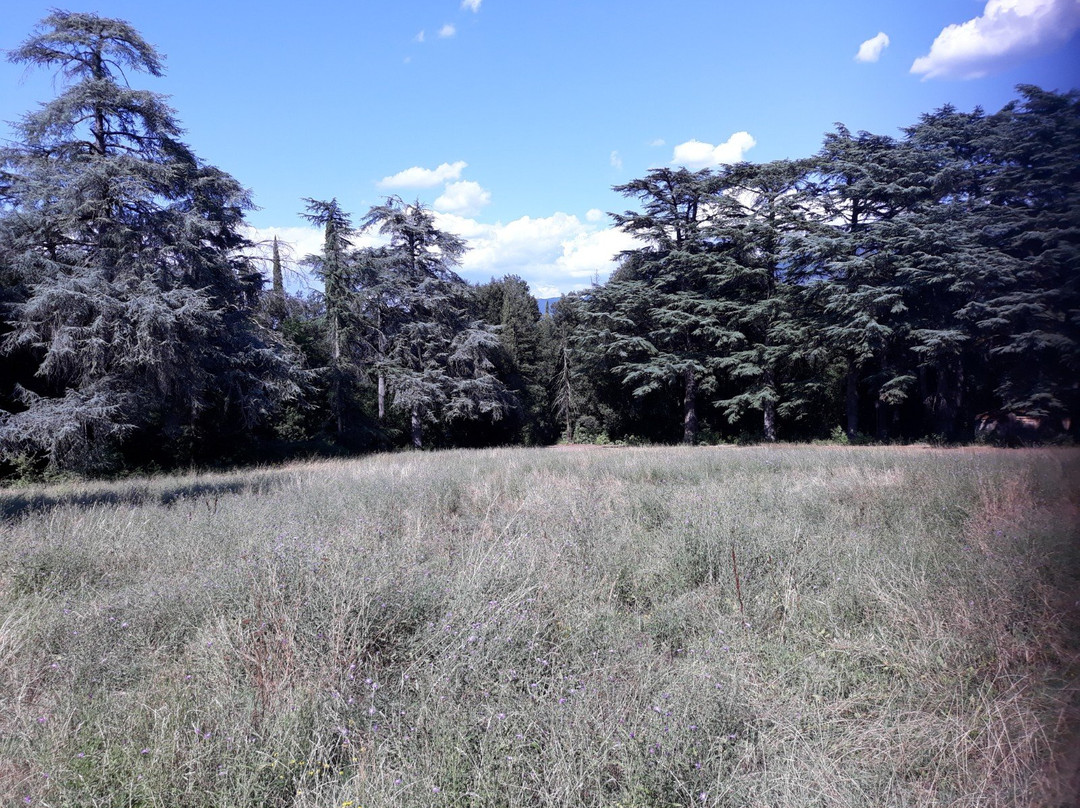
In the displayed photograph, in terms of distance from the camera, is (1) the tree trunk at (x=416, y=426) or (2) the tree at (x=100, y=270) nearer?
(2) the tree at (x=100, y=270)

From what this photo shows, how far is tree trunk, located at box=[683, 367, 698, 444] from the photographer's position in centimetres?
2812

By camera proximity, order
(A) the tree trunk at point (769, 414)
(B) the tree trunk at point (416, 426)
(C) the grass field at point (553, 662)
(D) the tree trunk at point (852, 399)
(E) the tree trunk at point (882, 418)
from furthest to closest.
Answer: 1. (B) the tree trunk at point (416, 426)
2. (A) the tree trunk at point (769, 414)
3. (D) the tree trunk at point (852, 399)
4. (E) the tree trunk at point (882, 418)
5. (C) the grass field at point (553, 662)

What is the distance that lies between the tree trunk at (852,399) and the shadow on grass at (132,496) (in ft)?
74.3

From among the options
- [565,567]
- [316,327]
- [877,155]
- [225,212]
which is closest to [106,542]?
[565,567]

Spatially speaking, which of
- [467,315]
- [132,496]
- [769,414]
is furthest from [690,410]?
[132,496]

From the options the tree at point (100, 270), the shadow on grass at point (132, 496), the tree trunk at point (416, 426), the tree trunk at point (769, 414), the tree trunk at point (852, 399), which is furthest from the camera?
the tree trunk at point (416, 426)

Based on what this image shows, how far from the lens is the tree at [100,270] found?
1489cm

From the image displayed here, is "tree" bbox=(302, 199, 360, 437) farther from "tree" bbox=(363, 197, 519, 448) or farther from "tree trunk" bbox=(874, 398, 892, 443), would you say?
"tree trunk" bbox=(874, 398, 892, 443)

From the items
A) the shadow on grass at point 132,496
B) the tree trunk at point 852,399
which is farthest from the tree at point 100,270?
the tree trunk at point 852,399

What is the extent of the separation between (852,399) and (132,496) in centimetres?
2578

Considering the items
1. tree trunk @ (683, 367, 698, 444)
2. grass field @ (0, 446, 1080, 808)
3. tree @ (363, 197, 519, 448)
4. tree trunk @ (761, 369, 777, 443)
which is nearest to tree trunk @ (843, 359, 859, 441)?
tree trunk @ (761, 369, 777, 443)

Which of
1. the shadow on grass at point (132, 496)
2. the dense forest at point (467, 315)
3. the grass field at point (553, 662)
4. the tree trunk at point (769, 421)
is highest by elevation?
the dense forest at point (467, 315)

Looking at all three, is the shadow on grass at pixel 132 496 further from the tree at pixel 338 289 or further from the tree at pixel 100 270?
the tree at pixel 338 289

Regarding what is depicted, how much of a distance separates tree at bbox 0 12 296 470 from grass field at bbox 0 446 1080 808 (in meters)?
10.4
